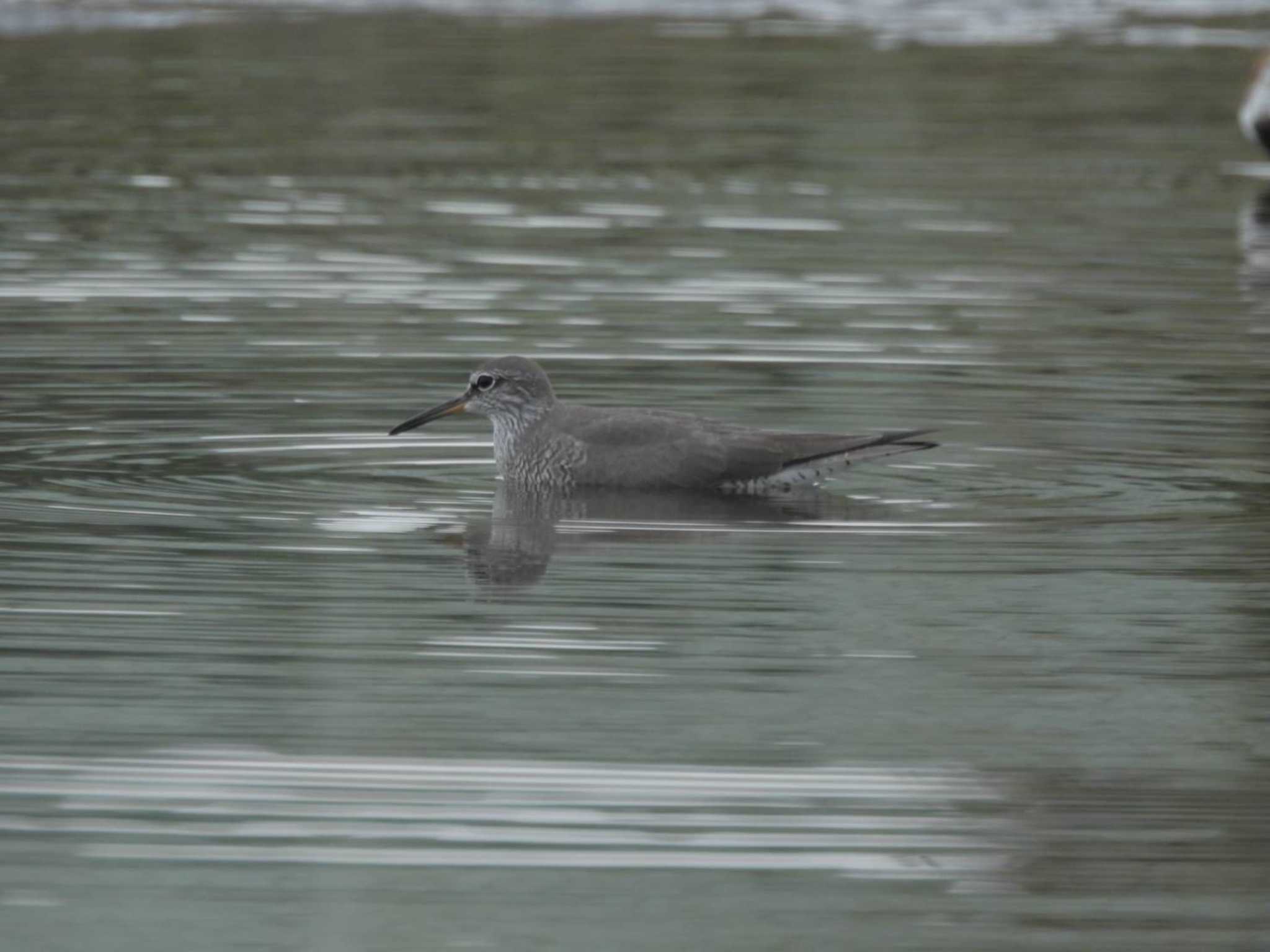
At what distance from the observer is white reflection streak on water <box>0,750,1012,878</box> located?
7316 millimetres

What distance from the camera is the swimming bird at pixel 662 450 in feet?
41.3

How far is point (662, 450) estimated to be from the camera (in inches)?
496

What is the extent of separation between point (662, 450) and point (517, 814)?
5075 mm

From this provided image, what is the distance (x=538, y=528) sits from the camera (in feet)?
39.1

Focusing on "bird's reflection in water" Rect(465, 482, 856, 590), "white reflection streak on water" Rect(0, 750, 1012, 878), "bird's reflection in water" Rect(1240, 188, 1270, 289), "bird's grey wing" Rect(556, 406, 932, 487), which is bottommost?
"bird's reflection in water" Rect(1240, 188, 1270, 289)

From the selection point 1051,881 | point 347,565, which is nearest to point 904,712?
point 1051,881

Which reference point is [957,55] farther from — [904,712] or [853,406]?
[904,712]

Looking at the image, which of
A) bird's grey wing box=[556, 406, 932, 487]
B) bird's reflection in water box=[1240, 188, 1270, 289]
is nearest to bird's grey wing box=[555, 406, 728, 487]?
bird's grey wing box=[556, 406, 932, 487]

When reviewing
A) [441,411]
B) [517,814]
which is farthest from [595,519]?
[517,814]

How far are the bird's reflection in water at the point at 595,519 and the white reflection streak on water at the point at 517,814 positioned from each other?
109 inches

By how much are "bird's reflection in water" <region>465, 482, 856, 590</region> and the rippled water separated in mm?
37

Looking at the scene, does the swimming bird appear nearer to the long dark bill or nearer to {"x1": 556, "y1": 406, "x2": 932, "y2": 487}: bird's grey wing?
{"x1": 556, "y1": 406, "x2": 932, "y2": 487}: bird's grey wing

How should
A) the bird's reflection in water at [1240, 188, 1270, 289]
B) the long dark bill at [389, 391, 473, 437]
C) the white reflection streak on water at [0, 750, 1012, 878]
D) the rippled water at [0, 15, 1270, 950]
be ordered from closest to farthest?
the rippled water at [0, 15, 1270, 950] < the white reflection streak on water at [0, 750, 1012, 878] < the long dark bill at [389, 391, 473, 437] < the bird's reflection in water at [1240, 188, 1270, 289]

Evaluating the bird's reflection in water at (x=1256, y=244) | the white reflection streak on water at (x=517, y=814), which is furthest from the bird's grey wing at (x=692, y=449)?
the bird's reflection in water at (x=1256, y=244)
